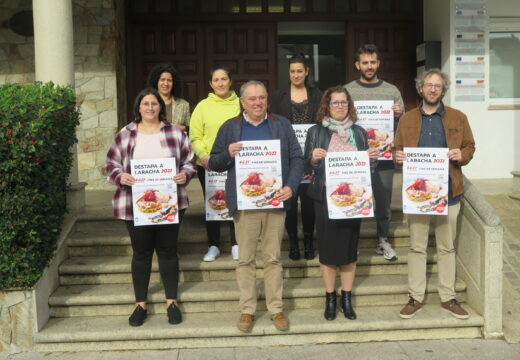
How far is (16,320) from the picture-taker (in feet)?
16.2

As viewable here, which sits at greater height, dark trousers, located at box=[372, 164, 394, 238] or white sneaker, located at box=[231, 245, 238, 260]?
dark trousers, located at box=[372, 164, 394, 238]

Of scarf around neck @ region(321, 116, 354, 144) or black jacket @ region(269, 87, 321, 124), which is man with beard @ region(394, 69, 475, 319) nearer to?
scarf around neck @ region(321, 116, 354, 144)

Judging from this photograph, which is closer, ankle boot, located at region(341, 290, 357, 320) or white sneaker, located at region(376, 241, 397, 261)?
ankle boot, located at region(341, 290, 357, 320)

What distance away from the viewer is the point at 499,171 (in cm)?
923

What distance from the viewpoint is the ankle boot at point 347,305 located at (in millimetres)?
5027

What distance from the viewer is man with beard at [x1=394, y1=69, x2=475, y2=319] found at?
4.89 m

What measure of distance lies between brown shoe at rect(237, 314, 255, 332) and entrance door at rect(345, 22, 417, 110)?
19.9 feet

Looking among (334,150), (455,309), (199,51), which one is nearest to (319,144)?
(334,150)

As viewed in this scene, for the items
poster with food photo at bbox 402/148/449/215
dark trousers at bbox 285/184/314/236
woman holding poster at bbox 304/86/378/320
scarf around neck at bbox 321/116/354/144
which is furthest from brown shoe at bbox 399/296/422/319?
scarf around neck at bbox 321/116/354/144

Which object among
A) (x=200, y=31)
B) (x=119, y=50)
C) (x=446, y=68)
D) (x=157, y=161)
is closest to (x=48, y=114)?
(x=157, y=161)

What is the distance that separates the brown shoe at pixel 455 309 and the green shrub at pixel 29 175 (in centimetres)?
339

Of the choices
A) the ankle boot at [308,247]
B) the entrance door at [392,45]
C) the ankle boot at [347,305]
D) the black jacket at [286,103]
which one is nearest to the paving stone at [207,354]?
the ankle boot at [347,305]

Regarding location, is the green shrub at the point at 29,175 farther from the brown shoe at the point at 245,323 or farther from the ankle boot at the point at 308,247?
the ankle boot at the point at 308,247

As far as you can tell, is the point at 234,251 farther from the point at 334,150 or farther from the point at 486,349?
the point at 486,349
